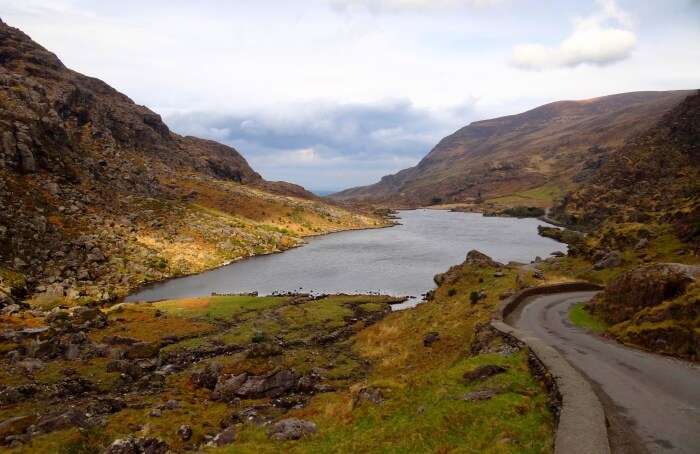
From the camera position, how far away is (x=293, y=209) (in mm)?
193250

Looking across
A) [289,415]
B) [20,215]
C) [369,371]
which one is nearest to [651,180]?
[369,371]

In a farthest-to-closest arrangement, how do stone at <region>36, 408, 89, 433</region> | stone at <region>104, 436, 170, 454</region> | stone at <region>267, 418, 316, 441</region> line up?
stone at <region>36, 408, 89, 433</region>, stone at <region>267, 418, 316, 441</region>, stone at <region>104, 436, 170, 454</region>

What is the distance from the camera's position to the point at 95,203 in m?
110

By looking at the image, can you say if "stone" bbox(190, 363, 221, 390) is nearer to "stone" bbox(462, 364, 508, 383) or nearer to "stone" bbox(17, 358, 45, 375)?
"stone" bbox(17, 358, 45, 375)

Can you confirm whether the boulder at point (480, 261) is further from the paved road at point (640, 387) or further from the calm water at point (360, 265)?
the paved road at point (640, 387)

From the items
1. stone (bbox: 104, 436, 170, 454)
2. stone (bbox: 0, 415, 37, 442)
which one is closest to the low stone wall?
stone (bbox: 104, 436, 170, 454)

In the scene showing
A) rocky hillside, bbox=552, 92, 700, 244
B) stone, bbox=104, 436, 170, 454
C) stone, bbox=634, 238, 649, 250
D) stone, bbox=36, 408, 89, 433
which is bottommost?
stone, bbox=36, 408, 89, 433

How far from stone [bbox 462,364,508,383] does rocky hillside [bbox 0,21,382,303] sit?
65412 mm

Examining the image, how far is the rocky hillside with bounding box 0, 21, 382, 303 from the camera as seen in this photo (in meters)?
81.3

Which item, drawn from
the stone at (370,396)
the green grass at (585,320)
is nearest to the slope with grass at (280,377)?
the stone at (370,396)

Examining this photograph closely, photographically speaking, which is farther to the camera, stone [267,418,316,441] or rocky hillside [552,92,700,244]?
rocky hillside [552,92,700,244]

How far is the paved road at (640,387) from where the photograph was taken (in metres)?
15.6

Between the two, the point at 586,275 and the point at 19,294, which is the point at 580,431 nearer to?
the point at 586,275

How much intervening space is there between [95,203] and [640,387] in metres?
116
